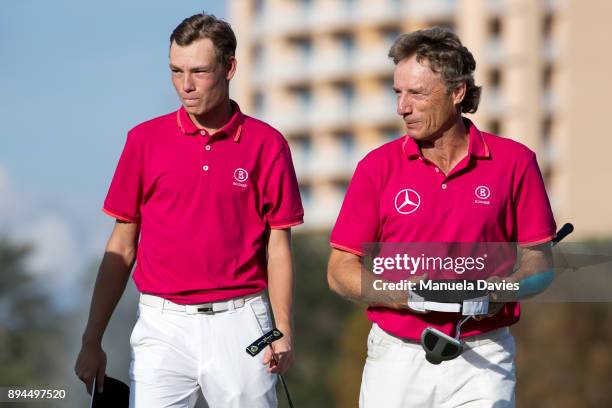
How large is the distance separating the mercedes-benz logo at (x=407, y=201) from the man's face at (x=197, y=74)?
1.04 metres

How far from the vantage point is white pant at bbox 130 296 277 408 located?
747cm

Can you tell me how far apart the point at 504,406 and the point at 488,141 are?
1289mm

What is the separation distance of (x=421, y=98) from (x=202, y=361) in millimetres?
1666

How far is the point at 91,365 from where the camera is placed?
25.1ft

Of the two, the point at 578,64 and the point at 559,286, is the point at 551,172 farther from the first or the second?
the point at 559,286

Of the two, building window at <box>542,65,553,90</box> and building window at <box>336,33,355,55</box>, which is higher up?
building window at <box>336,33,355,55</box>

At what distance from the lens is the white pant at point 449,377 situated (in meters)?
7.26

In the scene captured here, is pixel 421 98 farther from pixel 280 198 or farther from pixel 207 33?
pixel 207 33

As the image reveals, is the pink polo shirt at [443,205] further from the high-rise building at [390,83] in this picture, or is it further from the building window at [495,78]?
the building window at [495,78]

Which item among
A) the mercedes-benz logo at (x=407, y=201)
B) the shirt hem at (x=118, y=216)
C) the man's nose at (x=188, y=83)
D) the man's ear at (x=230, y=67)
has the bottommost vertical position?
the shirt hem at (x=118, y=216)

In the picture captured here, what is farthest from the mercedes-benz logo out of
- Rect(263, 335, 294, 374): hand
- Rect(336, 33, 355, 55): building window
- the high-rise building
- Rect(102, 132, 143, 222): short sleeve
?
Rect(336, 33, 355, 55): building window

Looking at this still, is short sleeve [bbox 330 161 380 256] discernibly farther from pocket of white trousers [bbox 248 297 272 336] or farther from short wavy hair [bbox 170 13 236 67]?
short wavy hair [bbox 170 13 236 67]
